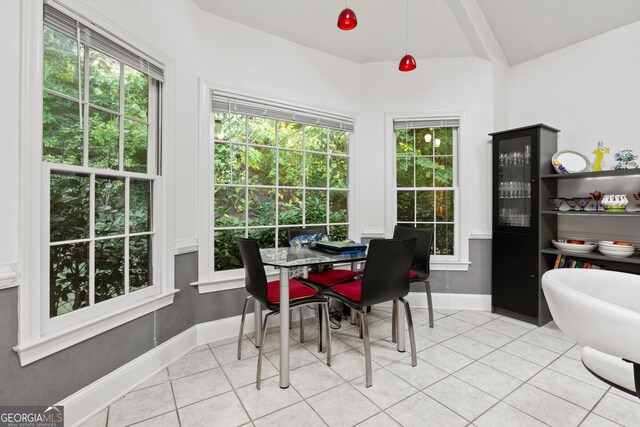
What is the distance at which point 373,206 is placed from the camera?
12.0 ft

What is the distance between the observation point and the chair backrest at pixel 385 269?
1.93 metres

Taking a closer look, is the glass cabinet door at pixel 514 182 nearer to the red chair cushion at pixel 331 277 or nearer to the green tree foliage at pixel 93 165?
the red chair cushion at pixel 331 277

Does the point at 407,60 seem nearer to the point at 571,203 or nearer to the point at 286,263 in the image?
the point at 286,263

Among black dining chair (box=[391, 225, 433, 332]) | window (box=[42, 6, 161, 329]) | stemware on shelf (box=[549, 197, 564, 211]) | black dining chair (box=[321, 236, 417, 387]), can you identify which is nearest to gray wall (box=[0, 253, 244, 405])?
window (box=[42, 6, 161, 329])

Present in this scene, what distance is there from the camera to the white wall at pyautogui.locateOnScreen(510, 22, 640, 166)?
2.78m

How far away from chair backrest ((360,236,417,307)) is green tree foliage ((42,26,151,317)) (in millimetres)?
1607

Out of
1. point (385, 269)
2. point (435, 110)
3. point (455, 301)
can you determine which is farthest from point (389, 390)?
point (435, 110)

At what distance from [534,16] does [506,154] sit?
1.37m

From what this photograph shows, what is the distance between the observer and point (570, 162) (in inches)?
117

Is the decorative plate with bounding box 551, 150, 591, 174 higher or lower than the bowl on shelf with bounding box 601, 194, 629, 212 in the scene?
higher

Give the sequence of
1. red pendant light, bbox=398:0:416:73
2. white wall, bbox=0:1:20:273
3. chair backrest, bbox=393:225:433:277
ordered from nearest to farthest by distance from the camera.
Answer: white wall, bbox=0:1:20:273
red pendant light, bbox=398:0:416:73
chair backrest, bbox=393:225:433:277

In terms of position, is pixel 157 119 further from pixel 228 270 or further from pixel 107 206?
pixel 228 270

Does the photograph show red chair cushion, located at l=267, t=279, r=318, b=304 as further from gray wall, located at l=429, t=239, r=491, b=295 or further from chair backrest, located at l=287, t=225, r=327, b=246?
gray wall, located at l=429, t=239, r=491, b=295

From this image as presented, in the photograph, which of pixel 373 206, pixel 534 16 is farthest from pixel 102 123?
pixel 534 16
